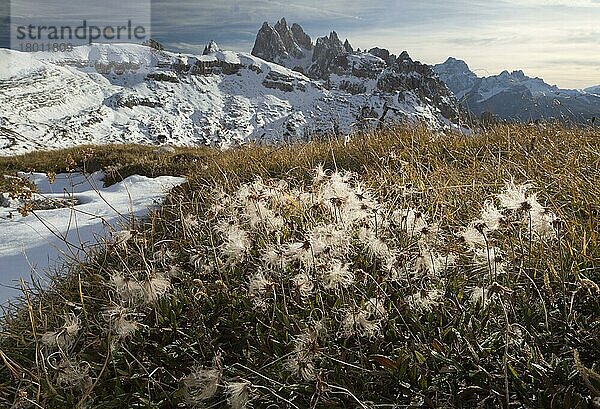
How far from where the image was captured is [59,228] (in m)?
5.80

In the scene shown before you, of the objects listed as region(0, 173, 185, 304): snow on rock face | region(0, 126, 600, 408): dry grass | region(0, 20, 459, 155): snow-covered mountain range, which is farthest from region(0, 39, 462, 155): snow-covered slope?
region(0, 126, 600, 408): dry grass

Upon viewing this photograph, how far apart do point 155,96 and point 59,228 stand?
155 metres

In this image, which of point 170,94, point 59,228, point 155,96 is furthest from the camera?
point 170,94

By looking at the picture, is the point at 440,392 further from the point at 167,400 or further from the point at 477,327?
the point at 167,400

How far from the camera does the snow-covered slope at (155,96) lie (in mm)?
110938

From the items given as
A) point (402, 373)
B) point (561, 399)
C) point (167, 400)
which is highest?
point (561, 399)

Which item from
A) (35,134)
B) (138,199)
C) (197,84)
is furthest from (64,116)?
(138,199)

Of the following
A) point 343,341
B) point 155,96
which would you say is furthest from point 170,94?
point 343,341

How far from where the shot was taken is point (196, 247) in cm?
397

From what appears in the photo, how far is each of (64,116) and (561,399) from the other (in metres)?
132

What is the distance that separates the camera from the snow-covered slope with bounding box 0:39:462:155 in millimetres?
110938

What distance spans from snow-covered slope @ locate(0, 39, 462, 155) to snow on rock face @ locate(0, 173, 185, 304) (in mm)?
79521

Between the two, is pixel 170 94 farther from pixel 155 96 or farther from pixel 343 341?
pixel 343 341

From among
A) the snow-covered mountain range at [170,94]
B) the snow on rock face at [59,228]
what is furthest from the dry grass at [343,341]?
the snow-covered mountain range at [170,94]
